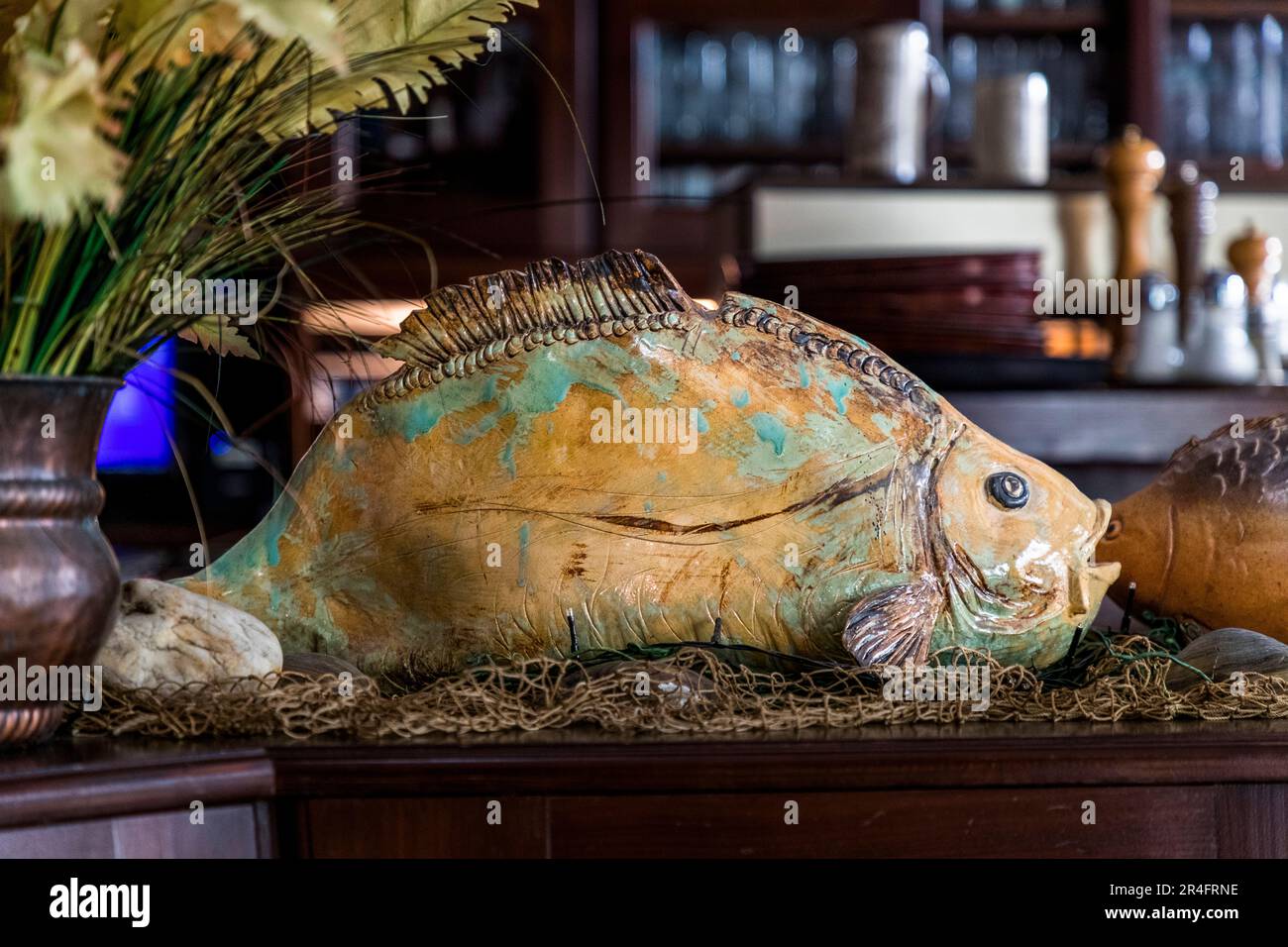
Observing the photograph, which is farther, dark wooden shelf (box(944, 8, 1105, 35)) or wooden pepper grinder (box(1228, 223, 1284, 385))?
dark wooden shelf (box(944, 8, 1105, 35))

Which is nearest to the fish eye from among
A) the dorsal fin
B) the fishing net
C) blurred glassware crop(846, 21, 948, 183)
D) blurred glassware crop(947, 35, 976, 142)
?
the fishing net

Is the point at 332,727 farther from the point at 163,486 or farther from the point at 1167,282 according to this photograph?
the point at 163,486

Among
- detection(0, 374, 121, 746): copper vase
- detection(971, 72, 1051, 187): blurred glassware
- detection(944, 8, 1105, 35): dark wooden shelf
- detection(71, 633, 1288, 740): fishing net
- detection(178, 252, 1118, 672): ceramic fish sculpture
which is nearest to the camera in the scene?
detection(0, 374, 121, 746): copper vase

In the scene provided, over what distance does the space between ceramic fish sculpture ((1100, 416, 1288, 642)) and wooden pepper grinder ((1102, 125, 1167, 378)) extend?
61.0 inches

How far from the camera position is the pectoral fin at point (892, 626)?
2.86 feet

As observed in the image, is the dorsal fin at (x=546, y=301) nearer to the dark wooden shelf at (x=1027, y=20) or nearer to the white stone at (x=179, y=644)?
the white stone at (x=179, y=644)

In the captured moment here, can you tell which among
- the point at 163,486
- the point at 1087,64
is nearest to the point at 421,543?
the point at 163,486

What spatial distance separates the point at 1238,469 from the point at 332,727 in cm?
61

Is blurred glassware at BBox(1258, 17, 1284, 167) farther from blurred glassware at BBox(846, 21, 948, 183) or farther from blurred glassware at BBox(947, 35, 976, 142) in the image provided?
blurred glassware at BBox(846, 21, 948, 183)

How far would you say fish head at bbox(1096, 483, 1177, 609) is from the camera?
103 cm

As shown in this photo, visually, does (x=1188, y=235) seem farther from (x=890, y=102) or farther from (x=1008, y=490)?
(x=1008, y=490)

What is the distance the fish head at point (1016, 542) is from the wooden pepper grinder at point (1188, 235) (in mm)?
1708

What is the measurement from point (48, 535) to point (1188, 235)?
7.62 feet

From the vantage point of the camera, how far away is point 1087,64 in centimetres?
390
